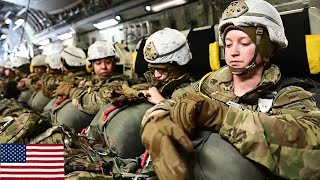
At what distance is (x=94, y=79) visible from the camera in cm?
310

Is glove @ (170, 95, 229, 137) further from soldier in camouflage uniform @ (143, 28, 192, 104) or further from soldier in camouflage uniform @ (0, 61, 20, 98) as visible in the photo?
soldier in camouflage uniform @ (0, 61, 20, 98)

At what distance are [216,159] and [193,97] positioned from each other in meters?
0.19

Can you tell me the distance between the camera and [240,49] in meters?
1.36

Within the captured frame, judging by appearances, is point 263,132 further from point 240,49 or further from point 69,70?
point 69,70

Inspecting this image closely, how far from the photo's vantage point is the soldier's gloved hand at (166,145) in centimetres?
91

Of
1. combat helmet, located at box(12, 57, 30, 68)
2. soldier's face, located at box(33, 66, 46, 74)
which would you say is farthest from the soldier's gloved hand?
combat helmet, located at box(12, 57, 30, 68)

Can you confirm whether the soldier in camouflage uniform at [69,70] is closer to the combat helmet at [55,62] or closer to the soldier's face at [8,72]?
the combat helmet at [55,62]

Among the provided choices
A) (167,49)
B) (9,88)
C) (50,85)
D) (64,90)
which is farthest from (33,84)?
(167,49)

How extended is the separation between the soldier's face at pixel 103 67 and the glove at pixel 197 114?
6.24 ft

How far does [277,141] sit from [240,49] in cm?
46

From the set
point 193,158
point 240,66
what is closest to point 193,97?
point 193,158

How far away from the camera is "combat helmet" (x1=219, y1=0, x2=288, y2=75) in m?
1.33

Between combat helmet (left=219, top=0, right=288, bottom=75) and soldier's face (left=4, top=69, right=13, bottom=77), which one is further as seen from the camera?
soldier's face (left=4, top=69, right=13, bottom=77)

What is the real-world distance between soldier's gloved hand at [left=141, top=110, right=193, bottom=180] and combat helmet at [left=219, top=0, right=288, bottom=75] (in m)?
0.50
